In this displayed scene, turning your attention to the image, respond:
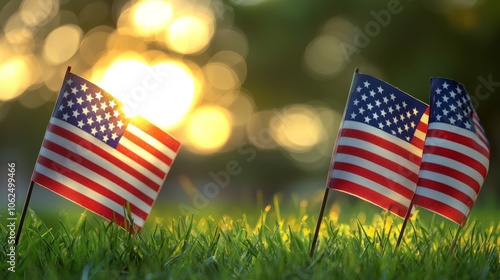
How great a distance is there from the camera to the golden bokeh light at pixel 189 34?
623 inches

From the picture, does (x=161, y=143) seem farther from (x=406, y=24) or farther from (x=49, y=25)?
(x=49, y=25)

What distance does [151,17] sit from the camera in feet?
52.6

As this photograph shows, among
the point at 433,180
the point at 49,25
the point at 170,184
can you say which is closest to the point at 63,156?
the point at 433,180

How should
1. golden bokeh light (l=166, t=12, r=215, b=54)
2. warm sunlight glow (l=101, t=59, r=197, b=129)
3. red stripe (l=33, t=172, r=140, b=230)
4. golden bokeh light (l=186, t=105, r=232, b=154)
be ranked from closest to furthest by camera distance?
red stripe (l=33, t=172, r=140, b=230) → warm sunlight glow (l=101, t=59, r=197, b=129) → golden bokeh light (l=166, t=12, r=215, b=54) → golden bokeh light (l=186, t=105, r=232, b=154)

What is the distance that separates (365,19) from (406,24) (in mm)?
801

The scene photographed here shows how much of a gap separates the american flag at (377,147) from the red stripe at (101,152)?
128 centimetres

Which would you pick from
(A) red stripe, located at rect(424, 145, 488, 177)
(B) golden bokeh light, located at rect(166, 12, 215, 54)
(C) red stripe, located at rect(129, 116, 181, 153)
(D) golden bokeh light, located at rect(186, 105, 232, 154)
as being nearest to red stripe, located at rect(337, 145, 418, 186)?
(A) red stripe, located at rect(424, 145, 488, 177)

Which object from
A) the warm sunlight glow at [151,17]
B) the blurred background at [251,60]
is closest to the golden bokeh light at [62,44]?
the blurred background at [251,60]

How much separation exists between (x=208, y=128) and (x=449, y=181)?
45.2 feet

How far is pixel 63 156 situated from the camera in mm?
4820

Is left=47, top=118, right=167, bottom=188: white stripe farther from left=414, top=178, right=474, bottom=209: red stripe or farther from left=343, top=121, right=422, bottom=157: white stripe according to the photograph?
left=414, top=178, right=474, bottom=209: red stripe

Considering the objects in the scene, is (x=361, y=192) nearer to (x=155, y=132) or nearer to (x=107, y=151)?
(x=155, y=132)

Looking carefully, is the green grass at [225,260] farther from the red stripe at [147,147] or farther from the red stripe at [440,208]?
the red stripe at [147,147]

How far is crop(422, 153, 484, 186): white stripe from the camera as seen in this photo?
4.93 m
